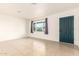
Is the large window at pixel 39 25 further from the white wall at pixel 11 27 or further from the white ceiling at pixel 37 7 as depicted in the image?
the white ceiling at pixel 37 7

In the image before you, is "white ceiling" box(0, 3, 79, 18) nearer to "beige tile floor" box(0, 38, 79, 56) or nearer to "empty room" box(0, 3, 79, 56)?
"empty room" box(0, 3, 79, 56)

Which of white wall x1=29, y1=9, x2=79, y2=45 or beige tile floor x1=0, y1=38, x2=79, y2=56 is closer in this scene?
beige tile floor x1=0, y1=38, x2=79, y2=56

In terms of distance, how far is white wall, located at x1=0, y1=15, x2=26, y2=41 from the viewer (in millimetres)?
7016

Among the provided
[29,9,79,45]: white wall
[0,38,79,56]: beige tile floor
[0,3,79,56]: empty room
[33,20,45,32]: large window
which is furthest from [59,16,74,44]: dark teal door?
[33,20,45,32]: large window

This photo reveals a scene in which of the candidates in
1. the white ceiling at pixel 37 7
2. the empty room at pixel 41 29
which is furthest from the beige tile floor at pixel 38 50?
the white ceiling at pixel 37 7

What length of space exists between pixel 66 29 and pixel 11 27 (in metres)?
4.08

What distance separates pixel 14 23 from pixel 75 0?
704 centimetres

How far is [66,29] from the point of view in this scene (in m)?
5.98

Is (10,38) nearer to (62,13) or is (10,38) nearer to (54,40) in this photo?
(54,40)

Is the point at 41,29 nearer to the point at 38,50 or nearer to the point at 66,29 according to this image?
the point at 66,29

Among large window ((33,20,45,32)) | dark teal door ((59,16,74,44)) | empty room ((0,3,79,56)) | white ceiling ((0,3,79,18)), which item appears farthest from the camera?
large window ((33,20,45,32))

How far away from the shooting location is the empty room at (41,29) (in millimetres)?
4441

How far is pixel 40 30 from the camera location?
28.0 ft

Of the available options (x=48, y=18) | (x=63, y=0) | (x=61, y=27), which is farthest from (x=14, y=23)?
(x=63, y=0)
